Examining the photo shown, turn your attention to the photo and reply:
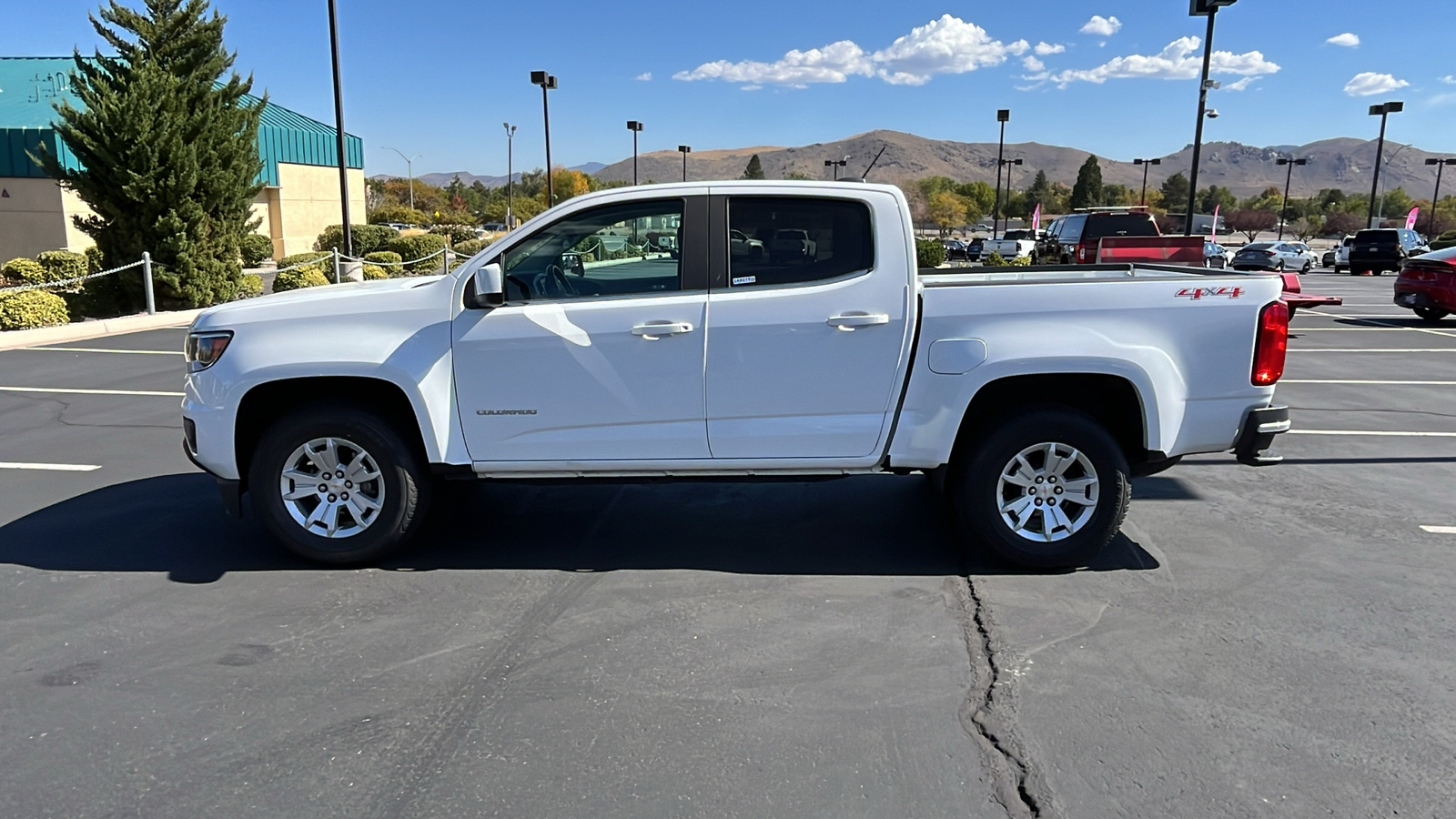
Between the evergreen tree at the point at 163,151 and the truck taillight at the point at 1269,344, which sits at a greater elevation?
the evergreen tree at the point at 163,151

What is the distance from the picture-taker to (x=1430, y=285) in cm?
1584

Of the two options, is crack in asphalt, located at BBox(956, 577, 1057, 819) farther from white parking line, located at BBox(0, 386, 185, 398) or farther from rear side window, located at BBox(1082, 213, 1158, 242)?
rear side window, located at BBox(1082, 213, 1158, 242)

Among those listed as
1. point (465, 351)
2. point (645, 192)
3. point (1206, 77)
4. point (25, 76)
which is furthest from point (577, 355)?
point (25, 76)

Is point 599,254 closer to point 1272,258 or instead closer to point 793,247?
point 793,247

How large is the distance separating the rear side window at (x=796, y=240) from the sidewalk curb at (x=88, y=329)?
11704mm

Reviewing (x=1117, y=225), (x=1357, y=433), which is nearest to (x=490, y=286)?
(x=1357, y=433)

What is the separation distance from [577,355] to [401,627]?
150 cm

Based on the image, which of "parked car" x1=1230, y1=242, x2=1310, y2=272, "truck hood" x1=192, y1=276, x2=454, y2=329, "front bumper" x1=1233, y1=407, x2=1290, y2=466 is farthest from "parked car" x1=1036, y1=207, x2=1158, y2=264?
"truck hood" x1=192, y1=276, x2=454, y2=329

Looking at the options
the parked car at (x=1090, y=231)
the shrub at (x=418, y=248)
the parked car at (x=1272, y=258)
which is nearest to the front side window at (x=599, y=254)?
the parked car at (x=1090, y=231)

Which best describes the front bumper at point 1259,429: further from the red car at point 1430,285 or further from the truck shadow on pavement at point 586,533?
the red car at point 1430,285

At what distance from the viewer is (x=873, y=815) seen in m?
3.00

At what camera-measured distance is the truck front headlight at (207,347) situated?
495 cm

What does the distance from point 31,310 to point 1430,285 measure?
21365 mm

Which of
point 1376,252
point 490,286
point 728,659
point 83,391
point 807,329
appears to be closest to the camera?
→ point 728,659
